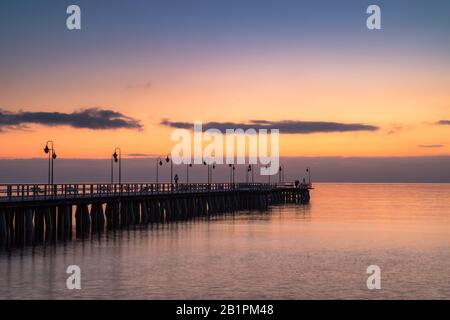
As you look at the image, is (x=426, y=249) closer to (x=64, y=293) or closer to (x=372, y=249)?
(x=372, y=249)

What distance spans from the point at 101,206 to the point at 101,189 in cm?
303

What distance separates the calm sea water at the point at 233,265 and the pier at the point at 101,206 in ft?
10.5

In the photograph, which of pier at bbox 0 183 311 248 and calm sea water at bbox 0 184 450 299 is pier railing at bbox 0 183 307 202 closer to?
pier at bbox 0 183 311 248

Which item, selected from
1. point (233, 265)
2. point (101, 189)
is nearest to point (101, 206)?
point (101, 189)

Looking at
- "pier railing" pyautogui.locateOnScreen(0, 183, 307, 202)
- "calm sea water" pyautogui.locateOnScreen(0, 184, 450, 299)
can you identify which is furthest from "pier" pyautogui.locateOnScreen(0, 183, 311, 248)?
A: "calm sea water" pyautogui.locateOnScreen(0, 184, 450, 299)

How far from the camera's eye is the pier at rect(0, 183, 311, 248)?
1829 inches

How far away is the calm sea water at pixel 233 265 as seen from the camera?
3108cm

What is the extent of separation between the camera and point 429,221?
8212cm

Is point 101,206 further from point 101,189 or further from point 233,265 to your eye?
point 233,265

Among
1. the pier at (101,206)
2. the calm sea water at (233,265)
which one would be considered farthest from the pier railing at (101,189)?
the calm sea water at (233,265)

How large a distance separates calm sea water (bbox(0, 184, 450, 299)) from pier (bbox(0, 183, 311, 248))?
10.5 ft

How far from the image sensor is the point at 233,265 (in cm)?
3962

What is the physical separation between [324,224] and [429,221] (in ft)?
49.6
